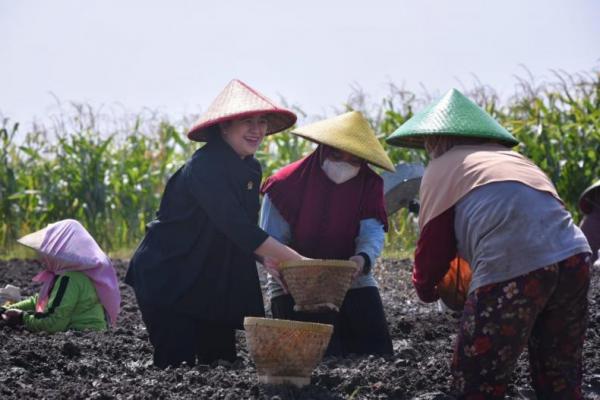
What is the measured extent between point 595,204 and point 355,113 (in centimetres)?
296

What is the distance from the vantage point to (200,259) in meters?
4.61

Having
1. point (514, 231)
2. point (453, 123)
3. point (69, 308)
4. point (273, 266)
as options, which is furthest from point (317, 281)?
point (69, 308)

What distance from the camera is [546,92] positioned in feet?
35.3

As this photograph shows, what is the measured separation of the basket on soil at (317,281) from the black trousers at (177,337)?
61cm

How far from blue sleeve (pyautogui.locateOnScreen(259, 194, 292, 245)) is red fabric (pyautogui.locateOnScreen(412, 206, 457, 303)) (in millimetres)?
1191

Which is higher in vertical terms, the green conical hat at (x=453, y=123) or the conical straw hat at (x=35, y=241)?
the green conical hat at (x=453, y=123)

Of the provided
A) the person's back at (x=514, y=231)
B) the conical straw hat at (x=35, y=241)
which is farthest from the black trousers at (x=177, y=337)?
the person's back at (x=514, y=231)

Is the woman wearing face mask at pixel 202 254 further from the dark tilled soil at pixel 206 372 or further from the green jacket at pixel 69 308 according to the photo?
the green jacket at pixel 69 308

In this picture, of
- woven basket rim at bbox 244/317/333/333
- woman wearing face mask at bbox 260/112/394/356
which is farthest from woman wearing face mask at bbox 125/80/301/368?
woven basket rim at bbox 244/317/333/333

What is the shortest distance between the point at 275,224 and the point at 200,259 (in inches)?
18.7

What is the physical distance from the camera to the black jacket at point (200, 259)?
459 centimetres

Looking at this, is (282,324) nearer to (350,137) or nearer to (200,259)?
(200,259)

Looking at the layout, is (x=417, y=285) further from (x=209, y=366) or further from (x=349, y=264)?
(x=209, y=366)

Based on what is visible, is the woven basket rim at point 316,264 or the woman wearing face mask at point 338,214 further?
the woman wearing face mask at point 338,214
